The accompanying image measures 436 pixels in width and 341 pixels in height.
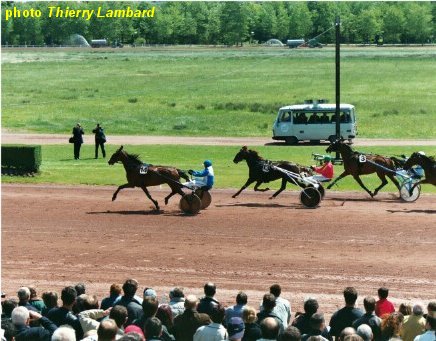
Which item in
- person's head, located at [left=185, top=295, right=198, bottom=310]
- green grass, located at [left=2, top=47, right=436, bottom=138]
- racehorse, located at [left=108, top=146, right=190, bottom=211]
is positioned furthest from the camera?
green grass, located at [left=2, top=47, right=436, bottom=138]

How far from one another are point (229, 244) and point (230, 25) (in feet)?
306

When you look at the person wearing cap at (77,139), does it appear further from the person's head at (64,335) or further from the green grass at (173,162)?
the person's head at (64,335)

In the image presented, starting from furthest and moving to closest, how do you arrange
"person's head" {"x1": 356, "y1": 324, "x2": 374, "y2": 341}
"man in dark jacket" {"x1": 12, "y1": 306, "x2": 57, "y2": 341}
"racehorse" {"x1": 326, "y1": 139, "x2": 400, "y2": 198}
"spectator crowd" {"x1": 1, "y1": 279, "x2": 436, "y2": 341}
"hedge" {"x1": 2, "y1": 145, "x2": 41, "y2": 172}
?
"hedge" {"x1": 2, "y1": 145, "x2": 41, "y2": 172} → "racehorse" {"x1": 326, "y1": 139, "x2": 400, "y2": 198} → "man in dark jacket" {"x1": 12, "y1": 306, "x2": 57, "y2": 341} → "spectator crowd" {"x1": 1, "y1": 279, "x2": 436, "y2": 341} → "person's head" {"x1": 356, "y1": 324, "x2": 374, "y2": 341}

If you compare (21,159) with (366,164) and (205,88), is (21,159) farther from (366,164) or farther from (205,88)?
(205,88)

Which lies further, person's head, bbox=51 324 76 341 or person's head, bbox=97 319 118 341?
person's head, bbox=51 324 76 341

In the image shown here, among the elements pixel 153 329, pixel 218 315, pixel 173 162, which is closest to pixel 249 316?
pixel 218 315

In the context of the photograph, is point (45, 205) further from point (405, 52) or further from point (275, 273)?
point (405, 52)

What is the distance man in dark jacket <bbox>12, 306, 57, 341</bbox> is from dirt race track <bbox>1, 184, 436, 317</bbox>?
18.9 feet

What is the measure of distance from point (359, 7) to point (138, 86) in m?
58.5

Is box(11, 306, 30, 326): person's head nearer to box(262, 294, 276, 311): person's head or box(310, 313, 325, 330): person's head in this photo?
box(262, 294, 276, 311): person's head

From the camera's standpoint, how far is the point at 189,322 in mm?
11070

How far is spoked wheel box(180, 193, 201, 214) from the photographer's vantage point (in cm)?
2520

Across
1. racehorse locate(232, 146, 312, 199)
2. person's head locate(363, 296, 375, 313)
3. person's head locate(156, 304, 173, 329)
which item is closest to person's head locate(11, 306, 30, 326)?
person's head locate(156, 304, 173, 329)

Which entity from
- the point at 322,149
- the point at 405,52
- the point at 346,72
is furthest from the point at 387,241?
the point at 405,52
